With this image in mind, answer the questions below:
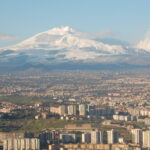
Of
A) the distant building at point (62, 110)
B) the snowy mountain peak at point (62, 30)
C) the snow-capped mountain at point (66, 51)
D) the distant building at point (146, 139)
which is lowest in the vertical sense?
the distant building at point (146, 139)

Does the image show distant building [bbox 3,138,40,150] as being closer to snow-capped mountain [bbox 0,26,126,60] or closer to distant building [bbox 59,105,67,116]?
distant building [bbox 59,105,67,116]

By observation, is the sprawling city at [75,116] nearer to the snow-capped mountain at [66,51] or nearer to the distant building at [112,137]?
the distant building at [112,137]

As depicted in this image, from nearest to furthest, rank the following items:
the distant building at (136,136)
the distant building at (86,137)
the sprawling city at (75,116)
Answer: the sprawling city at (75,116) → the distant building at (136,136) → the distant building at (86,137)

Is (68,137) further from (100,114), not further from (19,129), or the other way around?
(100,114)

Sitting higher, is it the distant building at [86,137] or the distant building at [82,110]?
the distant building at [82,110]

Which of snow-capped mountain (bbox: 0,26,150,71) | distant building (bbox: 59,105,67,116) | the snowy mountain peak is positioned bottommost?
distant building (bbox: 59,105,67,116)

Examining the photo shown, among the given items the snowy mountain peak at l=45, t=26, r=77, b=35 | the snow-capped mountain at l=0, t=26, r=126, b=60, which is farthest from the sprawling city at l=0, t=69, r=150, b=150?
the snowy mountain peak at l=45, t=26, r=77, b=35

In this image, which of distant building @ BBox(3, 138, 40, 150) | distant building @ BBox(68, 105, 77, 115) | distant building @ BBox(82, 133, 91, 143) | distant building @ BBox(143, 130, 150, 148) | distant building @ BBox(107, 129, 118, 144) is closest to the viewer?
distant building @ BBox(3, 138, 40, 150)

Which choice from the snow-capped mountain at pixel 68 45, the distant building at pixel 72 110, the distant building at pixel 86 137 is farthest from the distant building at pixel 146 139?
the snow-capped mountain at pixel 68 45
